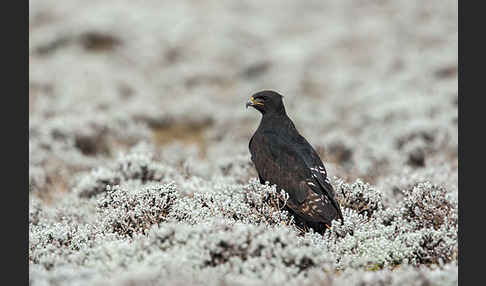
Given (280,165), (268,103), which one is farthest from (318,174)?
(268,103)

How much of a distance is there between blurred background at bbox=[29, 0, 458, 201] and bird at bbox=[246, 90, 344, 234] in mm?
2504

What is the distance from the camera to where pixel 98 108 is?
731 inches

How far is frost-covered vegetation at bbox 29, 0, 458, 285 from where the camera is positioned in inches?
176

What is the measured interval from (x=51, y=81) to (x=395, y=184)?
53.3 feet

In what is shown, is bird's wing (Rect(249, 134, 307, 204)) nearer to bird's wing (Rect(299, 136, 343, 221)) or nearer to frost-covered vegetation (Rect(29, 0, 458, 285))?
bird's wing (Rect(299, 136, 343, 221))

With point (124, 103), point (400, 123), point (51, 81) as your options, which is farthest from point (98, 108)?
point (400, 123)

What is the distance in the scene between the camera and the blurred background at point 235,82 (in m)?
12.7

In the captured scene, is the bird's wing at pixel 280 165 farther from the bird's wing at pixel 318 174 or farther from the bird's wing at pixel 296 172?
the bird's wing at pixel 318 174

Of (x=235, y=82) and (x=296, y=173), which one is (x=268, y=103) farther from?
(x=235, y=82)

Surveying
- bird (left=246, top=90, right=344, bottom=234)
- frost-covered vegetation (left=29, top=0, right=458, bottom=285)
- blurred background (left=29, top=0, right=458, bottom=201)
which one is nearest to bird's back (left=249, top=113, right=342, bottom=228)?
bird (left=246, top=90, right=344, bottom=234)

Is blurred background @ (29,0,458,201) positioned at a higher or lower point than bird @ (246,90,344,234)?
higher

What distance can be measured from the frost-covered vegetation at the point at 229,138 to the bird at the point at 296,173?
189 mm

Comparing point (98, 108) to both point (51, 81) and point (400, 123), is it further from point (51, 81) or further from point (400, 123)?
point (400, 123)

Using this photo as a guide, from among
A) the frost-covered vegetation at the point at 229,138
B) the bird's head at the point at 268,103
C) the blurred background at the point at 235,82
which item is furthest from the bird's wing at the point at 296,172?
the blurred background at the point at 235,82
